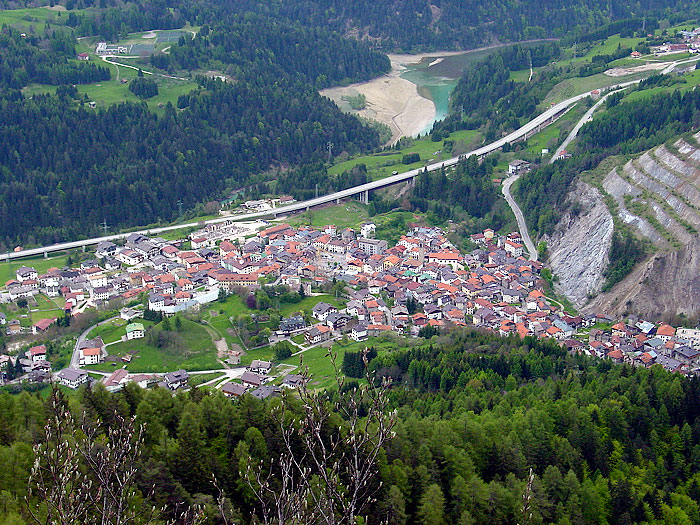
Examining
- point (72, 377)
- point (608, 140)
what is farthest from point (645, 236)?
point (72, 377)

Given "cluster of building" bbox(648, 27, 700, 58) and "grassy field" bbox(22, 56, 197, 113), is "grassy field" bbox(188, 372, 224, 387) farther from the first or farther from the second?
"cluster of building" bbox(648, 27, 700, 58)

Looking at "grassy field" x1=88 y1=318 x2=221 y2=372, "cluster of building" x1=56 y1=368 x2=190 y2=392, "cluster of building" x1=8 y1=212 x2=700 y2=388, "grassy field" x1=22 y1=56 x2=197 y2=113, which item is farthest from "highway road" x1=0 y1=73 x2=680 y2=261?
"cluster of building" x1=56 y1=368 x2=190 y2=392

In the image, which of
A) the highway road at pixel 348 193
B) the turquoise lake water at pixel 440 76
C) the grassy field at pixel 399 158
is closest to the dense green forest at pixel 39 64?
the grassy field at pixel 399 158

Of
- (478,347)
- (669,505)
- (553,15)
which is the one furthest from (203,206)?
(553,15)

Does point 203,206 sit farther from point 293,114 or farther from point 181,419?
point 181,419

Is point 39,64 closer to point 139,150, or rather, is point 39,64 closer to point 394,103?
point 139,150

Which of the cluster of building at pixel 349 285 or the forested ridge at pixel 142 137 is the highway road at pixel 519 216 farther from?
the forested ridge at pixel 142 137
